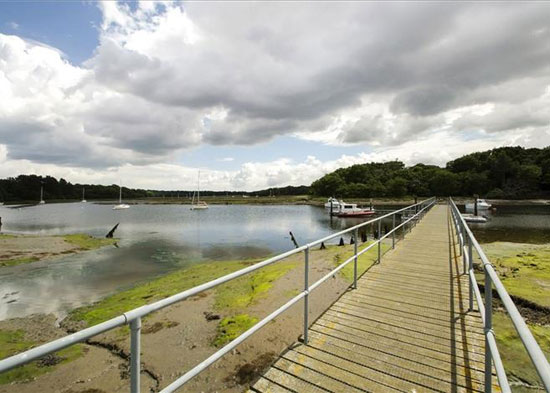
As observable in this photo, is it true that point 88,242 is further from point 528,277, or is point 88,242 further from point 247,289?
point 528,277

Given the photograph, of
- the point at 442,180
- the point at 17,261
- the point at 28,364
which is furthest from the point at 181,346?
the point at 442,180

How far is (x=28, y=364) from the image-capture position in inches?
180

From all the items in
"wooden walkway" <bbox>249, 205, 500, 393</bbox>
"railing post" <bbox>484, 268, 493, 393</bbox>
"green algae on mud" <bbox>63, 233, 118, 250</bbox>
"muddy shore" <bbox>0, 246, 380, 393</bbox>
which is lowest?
"green algae on mud" <bbox>63, 233, 118, 250</bbox>

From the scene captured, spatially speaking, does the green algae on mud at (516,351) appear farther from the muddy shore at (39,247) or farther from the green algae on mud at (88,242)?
the green algae on mud at (88,242)

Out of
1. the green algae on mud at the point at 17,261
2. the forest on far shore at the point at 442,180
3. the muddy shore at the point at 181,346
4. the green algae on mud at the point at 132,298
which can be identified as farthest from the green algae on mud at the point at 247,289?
the forest on far shore at the point at 442,180

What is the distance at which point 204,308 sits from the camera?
8.61 m

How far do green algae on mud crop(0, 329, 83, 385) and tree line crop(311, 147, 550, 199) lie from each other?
105481 mm

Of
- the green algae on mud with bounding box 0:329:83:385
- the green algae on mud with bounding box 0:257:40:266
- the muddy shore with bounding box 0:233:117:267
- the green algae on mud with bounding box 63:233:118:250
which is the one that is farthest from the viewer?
the green algae on mud with bounding box 63:233:118:250

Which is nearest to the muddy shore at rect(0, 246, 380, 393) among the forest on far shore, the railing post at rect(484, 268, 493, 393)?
the railing post at rect(484, 268, 493, 393)

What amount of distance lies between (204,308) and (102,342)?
2592 mm

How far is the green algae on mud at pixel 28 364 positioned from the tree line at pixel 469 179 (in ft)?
346

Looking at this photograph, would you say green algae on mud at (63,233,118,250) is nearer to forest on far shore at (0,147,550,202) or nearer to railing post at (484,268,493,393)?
railing post at (484,268,493,393)

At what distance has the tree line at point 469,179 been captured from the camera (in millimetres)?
85562

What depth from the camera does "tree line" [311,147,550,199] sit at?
85562mm
